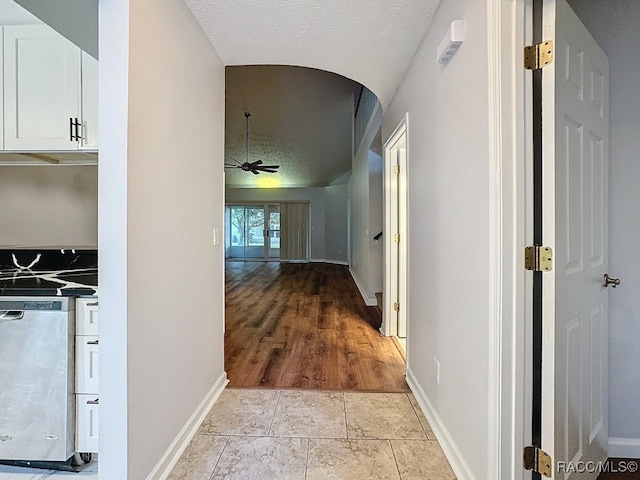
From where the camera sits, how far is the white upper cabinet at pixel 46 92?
5.84 feet

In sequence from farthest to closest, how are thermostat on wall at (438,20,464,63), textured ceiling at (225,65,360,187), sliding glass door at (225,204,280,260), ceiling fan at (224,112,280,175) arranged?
sliding glass door at (225,204,280,260) → ceiling fan at (224,112,280,175) → textured ceiling at (225,65,360,187) → thermostat on wall at (438,20,464,63)

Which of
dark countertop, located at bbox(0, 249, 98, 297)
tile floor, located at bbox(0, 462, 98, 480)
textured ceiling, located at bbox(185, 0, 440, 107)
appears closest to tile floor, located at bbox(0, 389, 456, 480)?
tile floor, located at bbox(0, 462, 98, 480)

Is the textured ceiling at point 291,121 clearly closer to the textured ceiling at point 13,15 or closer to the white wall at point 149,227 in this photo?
the textured ceiling at point 13,15

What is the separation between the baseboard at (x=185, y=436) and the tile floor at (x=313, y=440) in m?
0.03

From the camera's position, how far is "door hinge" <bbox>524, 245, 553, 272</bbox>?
118 cm

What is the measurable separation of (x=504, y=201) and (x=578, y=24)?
795 mm

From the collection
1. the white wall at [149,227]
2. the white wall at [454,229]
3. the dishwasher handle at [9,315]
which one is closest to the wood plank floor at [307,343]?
the white wall at [454,229]

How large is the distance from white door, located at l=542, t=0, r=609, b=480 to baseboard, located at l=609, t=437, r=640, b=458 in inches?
5.6

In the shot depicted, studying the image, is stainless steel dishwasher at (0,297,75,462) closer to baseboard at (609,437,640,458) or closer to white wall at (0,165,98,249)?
white wall at (0,165,98,249)

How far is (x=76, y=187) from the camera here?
89.0 inches

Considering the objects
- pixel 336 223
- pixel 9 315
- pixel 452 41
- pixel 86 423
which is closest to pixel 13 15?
pixel 9 315

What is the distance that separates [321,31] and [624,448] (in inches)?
106

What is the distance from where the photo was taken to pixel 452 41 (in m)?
1.46

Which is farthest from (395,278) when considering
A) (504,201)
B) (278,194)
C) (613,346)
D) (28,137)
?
(278,194)
